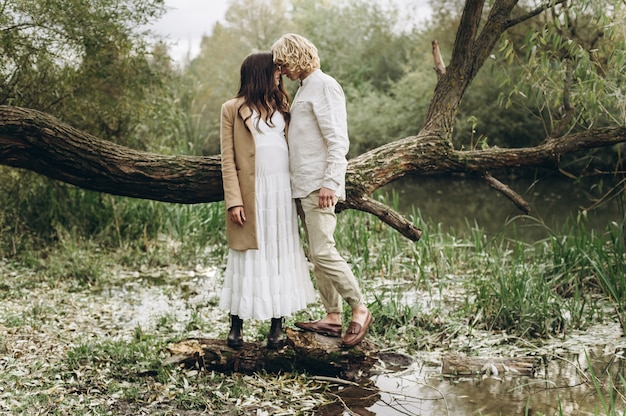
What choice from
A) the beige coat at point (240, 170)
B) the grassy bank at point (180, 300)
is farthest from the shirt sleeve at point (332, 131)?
the grassy bank at point (180, 300)

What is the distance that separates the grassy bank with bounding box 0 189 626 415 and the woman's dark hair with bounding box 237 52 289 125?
1545 mm

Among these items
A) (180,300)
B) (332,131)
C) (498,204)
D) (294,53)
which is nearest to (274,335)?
(332,131)

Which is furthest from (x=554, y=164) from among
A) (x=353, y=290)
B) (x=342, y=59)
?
(x=342, y=59)

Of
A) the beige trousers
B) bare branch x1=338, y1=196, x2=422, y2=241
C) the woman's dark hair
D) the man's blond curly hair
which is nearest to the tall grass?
bare branch x1=338, y1=196, x2=422, y2=241

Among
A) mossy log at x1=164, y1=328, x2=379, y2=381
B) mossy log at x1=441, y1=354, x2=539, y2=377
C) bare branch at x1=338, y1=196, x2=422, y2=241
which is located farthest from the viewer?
bare branch at x1=338, y1=196, x2=422, y2=241

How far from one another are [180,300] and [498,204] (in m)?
7.97

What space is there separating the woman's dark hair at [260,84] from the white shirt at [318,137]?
143mm

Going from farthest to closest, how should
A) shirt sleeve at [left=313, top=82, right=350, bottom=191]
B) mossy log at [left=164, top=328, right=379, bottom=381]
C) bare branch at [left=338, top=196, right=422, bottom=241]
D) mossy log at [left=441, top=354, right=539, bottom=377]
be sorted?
bare branch at [left=338, top=196, right=422, bottom=241] → mossy log at [left=441, top=354, right=539, bottom=377] → mossy log at [left=164, top=328, right=379, bottom=381] → shirt sleeve at [left=313, top=82, right=350, bottom=191]

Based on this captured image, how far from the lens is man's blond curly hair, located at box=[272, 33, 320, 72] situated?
13.1 ft

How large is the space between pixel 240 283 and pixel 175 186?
0.87 m

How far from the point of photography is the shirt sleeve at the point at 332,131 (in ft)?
12.9

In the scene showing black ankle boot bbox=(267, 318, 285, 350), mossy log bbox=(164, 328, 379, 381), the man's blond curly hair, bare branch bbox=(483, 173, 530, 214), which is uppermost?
the man's blond curly hair

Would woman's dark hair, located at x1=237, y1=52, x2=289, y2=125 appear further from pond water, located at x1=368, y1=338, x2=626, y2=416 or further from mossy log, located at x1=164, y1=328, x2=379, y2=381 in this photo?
pond water, located at x1=368, y1=338, x2=626, y2=416

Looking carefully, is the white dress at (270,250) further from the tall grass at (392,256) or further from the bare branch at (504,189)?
the bare branch at (504,189)
